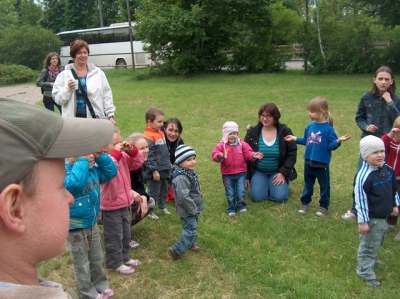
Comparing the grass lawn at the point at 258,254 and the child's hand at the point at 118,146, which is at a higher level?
the child's hand at the point at 118,146

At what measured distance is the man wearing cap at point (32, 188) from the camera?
999 millimetres

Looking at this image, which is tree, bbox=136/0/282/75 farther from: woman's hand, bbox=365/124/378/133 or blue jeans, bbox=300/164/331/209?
woman's hand, bbox=365/124/378/133

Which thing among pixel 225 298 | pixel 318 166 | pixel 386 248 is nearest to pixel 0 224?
pixel 225 298

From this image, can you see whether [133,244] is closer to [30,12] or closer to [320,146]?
[320,146]

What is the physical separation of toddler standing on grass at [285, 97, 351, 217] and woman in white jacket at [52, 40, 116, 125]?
101 inches

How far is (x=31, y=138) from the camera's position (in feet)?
3.38

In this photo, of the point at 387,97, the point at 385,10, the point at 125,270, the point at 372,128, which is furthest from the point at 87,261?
the point at 385,10

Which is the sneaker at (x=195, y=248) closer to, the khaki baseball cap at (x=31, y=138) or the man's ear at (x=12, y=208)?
the khaki baseball cap at (x=31, y=138)

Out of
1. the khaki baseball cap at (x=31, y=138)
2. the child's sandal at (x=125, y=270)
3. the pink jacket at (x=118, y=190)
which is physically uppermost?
the khaki baseball cap at (x=31, y=138)

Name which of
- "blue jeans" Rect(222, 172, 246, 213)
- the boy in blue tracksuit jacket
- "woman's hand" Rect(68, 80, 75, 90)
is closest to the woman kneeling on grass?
"blue jeans" Rect(222, 172, 246, 213)

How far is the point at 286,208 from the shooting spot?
18.9 feet

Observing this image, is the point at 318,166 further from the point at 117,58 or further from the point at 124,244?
the point at 117,58

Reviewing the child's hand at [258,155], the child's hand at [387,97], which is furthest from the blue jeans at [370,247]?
the child's hand at [258,155]

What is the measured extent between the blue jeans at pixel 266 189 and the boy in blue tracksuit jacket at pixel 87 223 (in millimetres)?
2946
